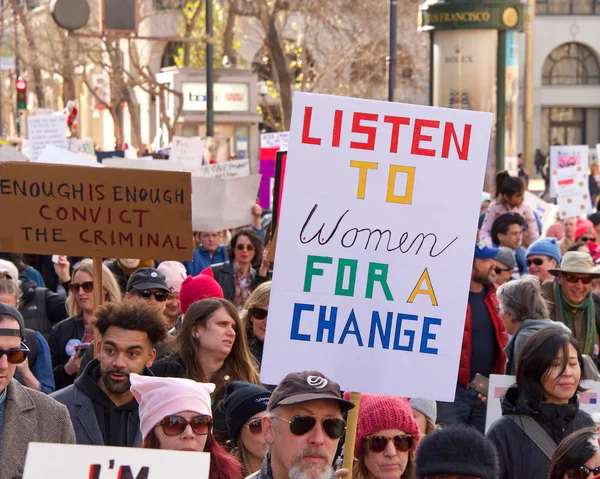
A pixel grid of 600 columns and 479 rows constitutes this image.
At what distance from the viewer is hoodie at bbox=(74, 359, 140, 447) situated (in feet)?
18.6

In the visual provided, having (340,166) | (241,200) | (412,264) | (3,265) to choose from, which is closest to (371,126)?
(340,166)

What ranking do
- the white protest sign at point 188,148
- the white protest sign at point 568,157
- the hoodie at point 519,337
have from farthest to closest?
the white protest sign at point 188,148 → the white protest sign at point 568,157 → the hoodie at point 519,337

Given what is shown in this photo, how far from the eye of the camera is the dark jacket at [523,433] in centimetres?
568

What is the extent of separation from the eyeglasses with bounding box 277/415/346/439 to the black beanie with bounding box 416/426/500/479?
32 cm

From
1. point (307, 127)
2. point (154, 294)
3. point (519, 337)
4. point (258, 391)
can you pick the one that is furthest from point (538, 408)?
point (154, 294)

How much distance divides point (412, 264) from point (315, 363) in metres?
0.50

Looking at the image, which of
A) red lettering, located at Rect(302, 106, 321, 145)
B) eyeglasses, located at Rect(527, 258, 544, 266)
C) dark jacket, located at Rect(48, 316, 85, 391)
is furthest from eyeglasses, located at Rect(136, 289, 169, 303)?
eyeglasses, located at Rect(527, 258, 544, 266)

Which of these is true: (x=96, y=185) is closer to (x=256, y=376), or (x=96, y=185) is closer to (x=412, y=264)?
(x=256, y=376)

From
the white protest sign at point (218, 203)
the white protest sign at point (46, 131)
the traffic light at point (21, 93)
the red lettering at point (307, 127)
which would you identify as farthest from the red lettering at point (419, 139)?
the traffic light at point (21, 93)

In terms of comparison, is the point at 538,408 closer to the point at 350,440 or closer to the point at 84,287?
the point at 350,440

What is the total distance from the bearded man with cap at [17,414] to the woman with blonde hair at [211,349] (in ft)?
4.10

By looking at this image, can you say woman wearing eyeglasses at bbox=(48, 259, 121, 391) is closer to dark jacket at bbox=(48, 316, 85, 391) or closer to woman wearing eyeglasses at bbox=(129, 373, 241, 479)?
dark jacket at bbox=(48, 316, 85, 391)

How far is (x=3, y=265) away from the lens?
8172 mm

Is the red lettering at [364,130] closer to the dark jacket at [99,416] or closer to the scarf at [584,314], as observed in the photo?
the dark jacket at [99,416]
